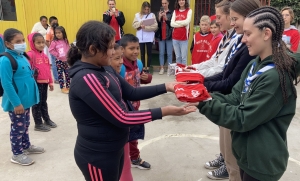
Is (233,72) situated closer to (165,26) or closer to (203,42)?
(203,42)

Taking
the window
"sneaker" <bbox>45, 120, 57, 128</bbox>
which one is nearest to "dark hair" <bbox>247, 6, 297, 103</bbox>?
"sneaker" <bbox>45, 120, 57, 128</bbox>

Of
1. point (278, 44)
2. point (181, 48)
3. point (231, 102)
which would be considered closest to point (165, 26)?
point (181, 48)

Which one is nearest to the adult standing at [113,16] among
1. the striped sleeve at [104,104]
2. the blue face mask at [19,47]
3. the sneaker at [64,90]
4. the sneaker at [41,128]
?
the sneaker at [64,90]

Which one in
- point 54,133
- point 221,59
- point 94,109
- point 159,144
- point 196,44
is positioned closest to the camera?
point 94,109

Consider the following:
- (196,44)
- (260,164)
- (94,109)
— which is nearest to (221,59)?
(260,164)

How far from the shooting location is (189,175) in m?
3.38

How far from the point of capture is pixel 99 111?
1805 mm

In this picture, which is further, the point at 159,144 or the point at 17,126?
the point at 159,144

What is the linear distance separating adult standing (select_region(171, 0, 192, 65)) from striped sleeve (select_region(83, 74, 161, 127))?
6105 mm

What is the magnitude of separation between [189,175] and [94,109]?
2.01 metres

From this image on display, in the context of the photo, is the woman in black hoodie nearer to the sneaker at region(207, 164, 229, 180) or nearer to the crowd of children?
the crowd of children

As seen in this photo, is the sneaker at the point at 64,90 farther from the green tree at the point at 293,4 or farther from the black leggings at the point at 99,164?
the green tree at the point at 293,4

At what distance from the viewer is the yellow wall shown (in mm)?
8562

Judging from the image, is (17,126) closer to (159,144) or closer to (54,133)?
(54,133)
